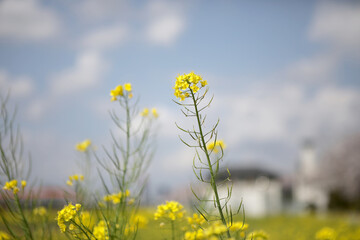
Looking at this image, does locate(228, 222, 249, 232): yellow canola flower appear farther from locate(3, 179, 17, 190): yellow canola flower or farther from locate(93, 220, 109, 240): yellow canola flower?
locate(3, 179, 17, 190): yellow canola flower

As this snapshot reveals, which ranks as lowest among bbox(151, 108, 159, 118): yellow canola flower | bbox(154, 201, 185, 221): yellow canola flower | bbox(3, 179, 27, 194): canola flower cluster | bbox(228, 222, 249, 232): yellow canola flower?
bbox(228, 222, 249, 232): yellow canola flower

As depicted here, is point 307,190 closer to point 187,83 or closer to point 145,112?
point 145,112

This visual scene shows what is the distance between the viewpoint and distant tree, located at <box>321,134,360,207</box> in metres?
16.0

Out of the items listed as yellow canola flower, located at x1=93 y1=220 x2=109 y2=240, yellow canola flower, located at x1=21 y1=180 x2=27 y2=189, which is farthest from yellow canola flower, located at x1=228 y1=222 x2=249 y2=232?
yellow canola flower, located at x1=21 y1=180 x2=27 y2=189

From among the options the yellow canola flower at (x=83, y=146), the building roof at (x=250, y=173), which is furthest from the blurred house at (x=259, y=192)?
the yellow canola flower at (x=83, y=146)

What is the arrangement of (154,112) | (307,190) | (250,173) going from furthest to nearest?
1. (307,190)
2. (250,173)
3. (154,112)

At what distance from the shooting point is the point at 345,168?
658 inches

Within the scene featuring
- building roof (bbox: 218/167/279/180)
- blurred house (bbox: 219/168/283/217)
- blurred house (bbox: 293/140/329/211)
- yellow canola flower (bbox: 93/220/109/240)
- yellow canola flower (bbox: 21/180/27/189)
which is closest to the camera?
yellow canola flower (bbox: 93/220/109/240)

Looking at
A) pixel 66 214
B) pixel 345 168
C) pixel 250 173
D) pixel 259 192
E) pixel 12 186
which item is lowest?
pixel 259 192

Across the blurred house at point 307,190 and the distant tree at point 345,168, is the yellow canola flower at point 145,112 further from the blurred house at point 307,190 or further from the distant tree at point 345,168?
the blurred house at point 307,190

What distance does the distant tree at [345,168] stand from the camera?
1597cm

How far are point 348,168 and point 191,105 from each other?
17416 millimetres

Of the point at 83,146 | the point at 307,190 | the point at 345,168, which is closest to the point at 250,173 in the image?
the point at 307,190

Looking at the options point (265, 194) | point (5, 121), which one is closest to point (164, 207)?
point (5, 121)
